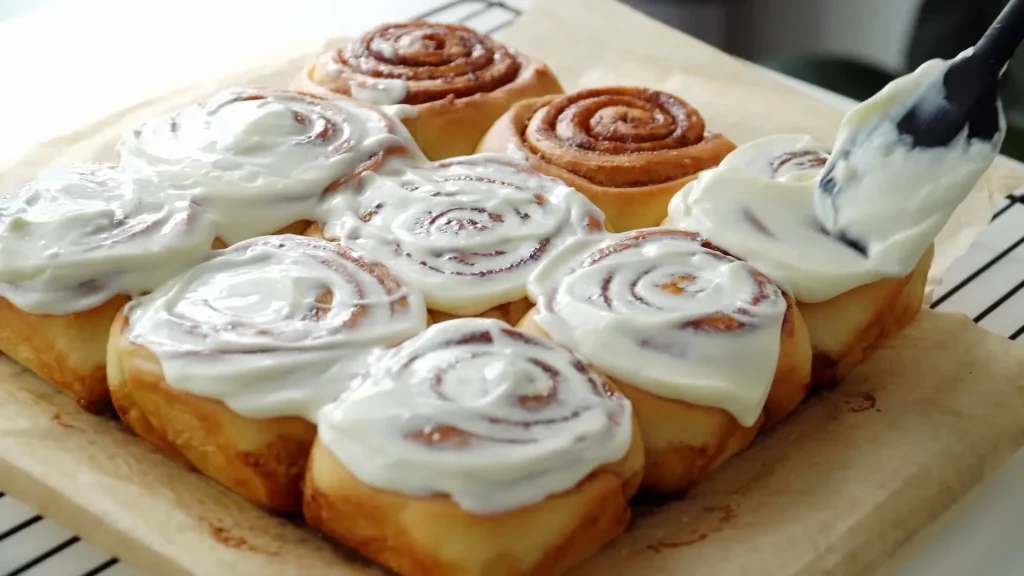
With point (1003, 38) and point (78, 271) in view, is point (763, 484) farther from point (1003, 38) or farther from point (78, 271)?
point (78, 271)

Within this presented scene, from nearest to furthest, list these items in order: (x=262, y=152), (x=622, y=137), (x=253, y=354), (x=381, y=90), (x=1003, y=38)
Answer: (x=253, y=354)
(x=1003, y=38)
(x=262, y=152)
(x=622, y=137)
(x=381, y=90)

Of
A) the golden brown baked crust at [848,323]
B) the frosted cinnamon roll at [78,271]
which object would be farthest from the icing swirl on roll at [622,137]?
the frosted cinnamon roll at [78,271]

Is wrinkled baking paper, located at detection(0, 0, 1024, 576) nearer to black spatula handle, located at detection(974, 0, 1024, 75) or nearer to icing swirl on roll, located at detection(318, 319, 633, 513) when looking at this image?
icing swirl on roll, located at detection(318, 319, 633, 513)

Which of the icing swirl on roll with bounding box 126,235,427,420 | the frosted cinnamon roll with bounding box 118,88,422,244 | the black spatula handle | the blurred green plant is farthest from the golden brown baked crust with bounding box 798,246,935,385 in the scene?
the blurred green plant

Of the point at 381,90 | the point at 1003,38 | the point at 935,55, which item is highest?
the point at 1003,38

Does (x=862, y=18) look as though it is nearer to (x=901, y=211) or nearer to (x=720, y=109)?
(x=720, y=109)

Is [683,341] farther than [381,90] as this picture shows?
No

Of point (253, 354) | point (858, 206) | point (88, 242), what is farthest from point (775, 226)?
point (88, 242)
